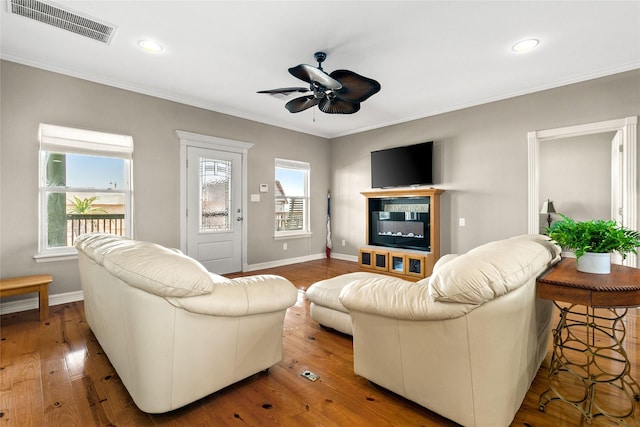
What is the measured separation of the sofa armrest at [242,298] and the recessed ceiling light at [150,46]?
264 centimetres

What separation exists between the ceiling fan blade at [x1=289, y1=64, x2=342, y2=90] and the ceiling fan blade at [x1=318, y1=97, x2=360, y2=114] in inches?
18.5

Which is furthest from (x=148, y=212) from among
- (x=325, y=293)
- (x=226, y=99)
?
(x=325, y=293)

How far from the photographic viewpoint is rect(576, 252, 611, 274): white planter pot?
61.4 inches

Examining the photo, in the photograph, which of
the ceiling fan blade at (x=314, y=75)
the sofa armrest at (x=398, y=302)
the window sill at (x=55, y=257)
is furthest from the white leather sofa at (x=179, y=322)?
the window sill at (x=55, y=257)

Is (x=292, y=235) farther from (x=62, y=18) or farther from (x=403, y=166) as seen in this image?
(x=62, y=18)

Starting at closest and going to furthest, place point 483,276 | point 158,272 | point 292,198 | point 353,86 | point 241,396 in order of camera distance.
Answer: point 483,276 < point 158,272 < point 241,396 < point 353,86 < point 292,198

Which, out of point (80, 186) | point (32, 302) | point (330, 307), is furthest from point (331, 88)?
point (32, 302)

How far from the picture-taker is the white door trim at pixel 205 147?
14.7 feet

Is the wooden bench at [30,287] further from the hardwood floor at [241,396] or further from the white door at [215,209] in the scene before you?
the white door at [215,209]

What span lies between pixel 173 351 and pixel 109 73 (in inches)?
144

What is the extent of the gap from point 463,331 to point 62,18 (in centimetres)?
379

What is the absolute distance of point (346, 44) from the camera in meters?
3.00

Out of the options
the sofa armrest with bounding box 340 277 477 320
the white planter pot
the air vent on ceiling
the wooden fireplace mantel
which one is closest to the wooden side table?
the white planter pot

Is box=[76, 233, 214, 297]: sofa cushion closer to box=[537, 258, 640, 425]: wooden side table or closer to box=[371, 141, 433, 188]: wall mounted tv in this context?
box=[537, 258, 640, 425]: wooden side table
